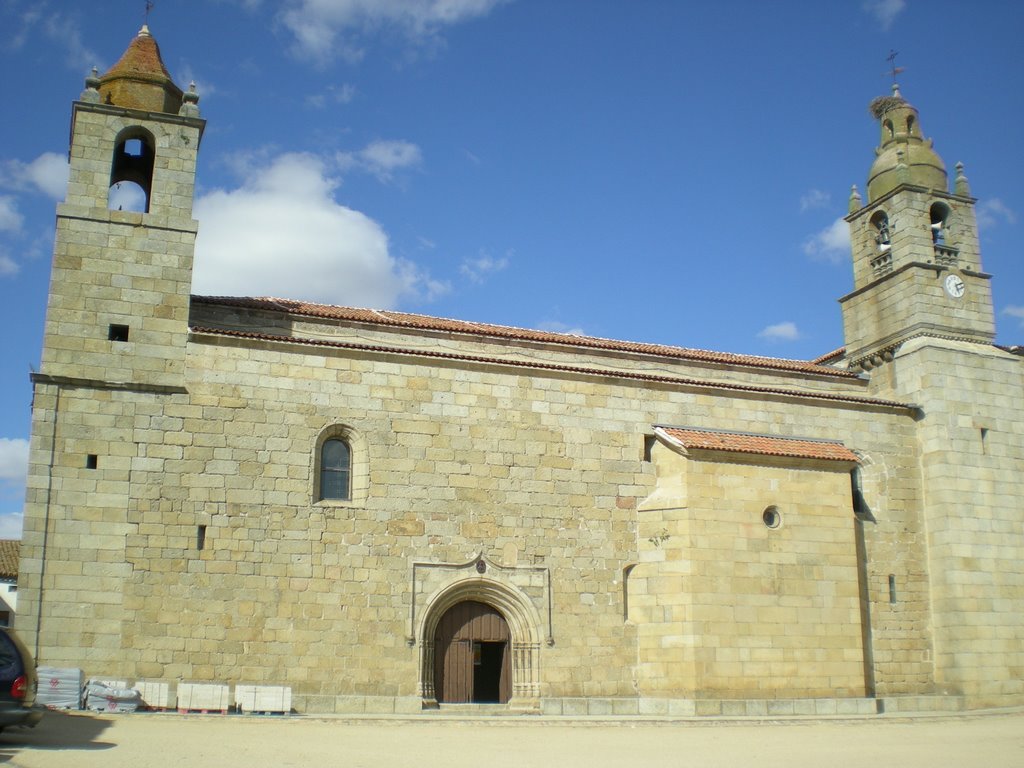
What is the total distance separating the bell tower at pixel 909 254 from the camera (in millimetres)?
24266

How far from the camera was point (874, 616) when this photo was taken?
21094mm

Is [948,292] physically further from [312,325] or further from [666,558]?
[312,325]

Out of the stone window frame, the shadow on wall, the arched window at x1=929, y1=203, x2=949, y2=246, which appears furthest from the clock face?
the shadow on wall

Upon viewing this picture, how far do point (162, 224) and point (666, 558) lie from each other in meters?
11.2

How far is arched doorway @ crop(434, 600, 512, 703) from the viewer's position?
59.8 ft

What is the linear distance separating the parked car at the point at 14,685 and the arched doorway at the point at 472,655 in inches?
328

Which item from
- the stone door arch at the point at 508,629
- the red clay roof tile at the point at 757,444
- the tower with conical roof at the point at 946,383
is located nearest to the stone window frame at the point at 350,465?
the stone door arch at the point at 508,629

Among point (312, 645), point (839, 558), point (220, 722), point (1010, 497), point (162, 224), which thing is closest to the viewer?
point (220, 722)

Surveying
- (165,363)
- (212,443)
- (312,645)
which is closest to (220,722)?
(312,645)

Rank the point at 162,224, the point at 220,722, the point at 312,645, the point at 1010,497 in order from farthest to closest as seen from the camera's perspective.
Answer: the point at 1010,497 → the point at 162,224 → the point at 312,645 → the point at 220,722

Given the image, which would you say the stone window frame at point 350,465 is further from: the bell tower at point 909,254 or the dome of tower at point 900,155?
the dome of tower at point 900,155

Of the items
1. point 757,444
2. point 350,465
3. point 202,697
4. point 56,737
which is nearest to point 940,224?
point 757,444

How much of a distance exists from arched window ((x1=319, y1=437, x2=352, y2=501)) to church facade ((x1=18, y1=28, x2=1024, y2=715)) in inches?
2.1

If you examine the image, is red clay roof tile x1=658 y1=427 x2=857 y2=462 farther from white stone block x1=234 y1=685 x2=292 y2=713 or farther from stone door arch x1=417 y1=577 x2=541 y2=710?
white stone block x1=234 y1=685 x2=292 y2=713
